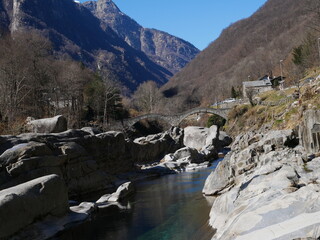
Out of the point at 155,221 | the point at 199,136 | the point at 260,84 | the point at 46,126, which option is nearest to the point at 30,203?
the point at 155,221

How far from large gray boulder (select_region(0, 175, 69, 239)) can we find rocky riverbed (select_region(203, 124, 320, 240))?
8.15 metres

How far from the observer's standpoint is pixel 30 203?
16.9 metres

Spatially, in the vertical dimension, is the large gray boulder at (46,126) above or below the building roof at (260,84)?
below

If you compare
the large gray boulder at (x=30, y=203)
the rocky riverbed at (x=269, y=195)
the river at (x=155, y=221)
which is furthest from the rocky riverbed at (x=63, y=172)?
the rocky riverbed at (x=269, y=195)

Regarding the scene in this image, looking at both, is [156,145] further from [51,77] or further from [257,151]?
[257,151]

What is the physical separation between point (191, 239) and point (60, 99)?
159 feet

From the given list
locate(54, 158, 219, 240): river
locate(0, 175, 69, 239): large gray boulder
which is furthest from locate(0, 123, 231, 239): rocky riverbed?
locate(54, 158, 219, 240): river

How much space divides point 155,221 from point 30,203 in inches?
243

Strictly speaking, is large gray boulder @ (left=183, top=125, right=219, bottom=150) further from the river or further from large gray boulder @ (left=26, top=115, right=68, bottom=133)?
the river

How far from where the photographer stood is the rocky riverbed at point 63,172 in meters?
16.6

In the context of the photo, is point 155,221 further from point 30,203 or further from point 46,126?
point 46,126

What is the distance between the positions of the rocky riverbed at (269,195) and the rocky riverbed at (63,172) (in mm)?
7661

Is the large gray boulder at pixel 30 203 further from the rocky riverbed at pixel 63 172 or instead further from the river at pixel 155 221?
the river at pixel 155 221

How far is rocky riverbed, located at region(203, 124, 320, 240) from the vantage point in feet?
29.2
